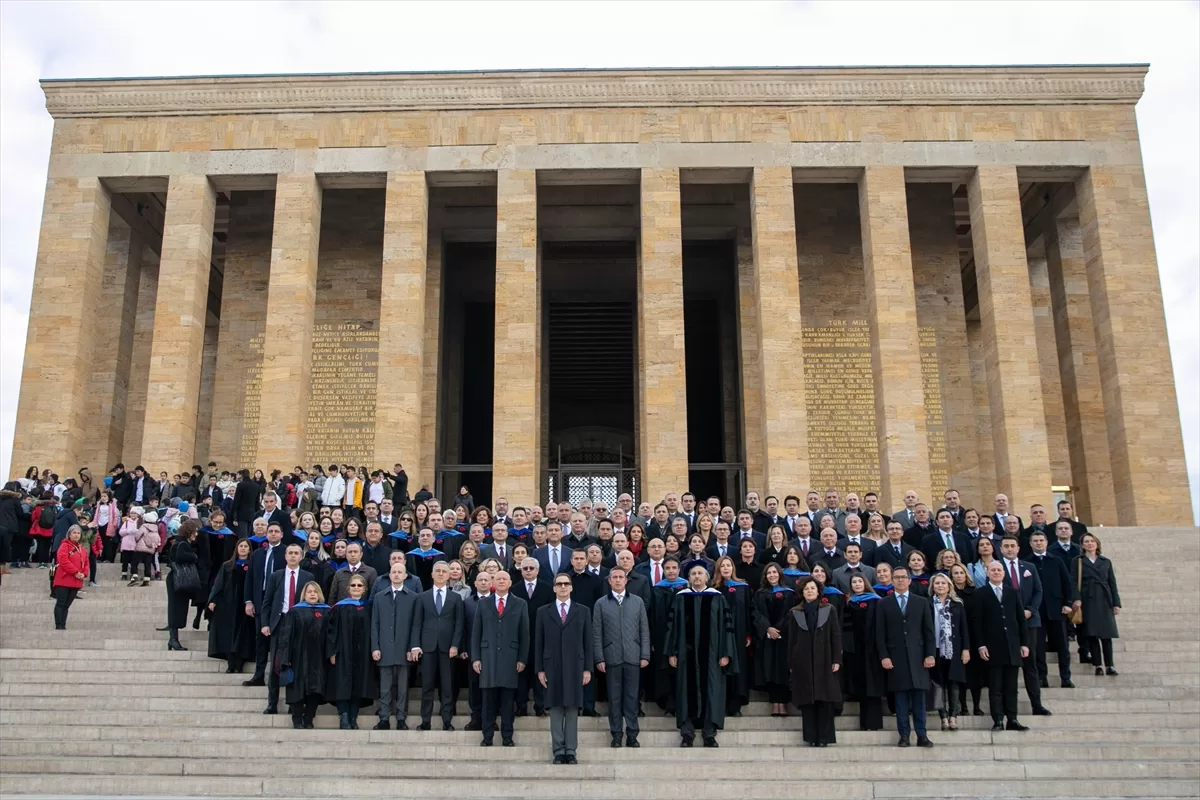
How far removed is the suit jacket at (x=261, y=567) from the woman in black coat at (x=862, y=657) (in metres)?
5.63

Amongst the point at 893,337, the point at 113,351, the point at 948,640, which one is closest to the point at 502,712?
the point at 948,640

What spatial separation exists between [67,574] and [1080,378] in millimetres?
20467

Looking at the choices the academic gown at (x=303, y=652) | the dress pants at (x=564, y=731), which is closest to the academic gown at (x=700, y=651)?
the dress pants at (x=564, y=731)

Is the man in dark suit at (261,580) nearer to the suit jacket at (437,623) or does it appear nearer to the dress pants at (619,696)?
the suit jacket at (437,623)

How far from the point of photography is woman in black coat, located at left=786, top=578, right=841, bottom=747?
9156 mm

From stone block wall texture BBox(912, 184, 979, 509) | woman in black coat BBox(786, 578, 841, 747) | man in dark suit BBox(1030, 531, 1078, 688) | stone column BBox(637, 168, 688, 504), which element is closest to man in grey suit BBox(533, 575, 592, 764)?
woman in black coat BBox(786, 578, 841, 747)

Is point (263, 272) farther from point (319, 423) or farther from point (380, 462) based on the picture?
point (380, 462)

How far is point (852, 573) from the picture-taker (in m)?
10.2

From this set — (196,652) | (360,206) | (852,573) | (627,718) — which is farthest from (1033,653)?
(360,206)

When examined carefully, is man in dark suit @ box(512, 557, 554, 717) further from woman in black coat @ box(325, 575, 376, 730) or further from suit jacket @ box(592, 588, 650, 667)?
woman in black coat @ box(325, 575, 376, 730)

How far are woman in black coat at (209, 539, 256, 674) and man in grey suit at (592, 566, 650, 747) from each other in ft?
A: 13.0

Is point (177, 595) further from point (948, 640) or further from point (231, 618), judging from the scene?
point (948, 640)

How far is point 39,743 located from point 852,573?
7.55 meters

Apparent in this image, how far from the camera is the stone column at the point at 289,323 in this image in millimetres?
20859
